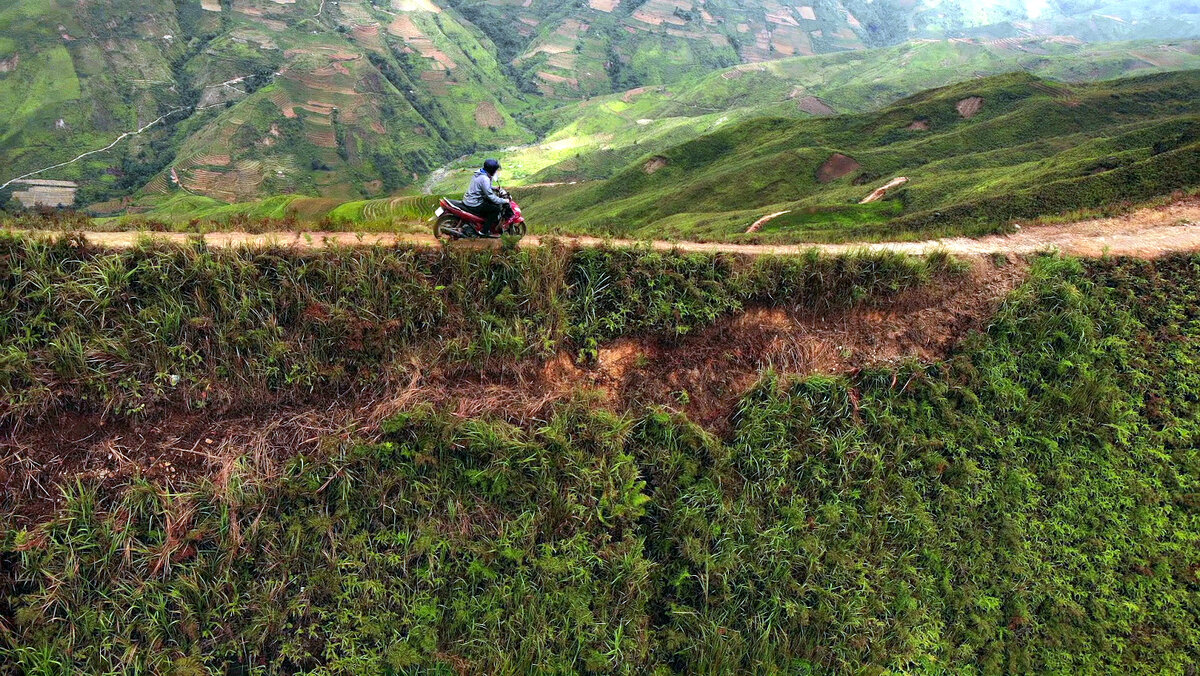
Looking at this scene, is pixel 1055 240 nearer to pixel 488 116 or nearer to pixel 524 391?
pixel 524 391

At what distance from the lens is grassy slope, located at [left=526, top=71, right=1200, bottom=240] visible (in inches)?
674

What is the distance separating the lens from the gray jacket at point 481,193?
802 centimetres

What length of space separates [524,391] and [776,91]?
158425 mm

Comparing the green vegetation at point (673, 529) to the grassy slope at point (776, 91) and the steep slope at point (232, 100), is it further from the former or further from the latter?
the steep slope at point (232, 100)

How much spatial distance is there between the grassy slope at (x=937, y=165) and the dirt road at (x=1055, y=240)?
104 cm

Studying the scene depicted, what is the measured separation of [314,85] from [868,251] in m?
129

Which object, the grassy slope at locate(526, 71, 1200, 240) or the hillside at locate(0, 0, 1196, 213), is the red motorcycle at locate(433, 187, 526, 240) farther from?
the hillside at locate(0, 0, 1196, 213)

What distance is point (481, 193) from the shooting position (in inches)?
322

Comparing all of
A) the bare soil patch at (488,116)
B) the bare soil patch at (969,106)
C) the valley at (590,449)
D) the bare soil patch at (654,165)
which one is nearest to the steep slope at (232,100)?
the bare soil patch at (488,116)

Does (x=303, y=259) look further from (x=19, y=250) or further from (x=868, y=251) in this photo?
(x=868, y=251)

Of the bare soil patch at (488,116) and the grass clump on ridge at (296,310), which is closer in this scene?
the grass clump on ridge at (296,310)

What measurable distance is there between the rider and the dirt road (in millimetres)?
647

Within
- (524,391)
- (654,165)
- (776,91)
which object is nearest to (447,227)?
(524,391)

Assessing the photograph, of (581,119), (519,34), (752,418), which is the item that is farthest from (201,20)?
(752,418)
